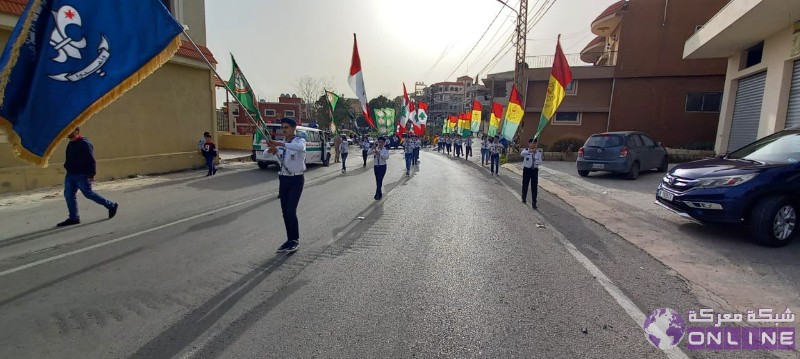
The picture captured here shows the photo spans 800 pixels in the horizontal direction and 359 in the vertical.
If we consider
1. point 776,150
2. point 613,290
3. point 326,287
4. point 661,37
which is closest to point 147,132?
point 326,287

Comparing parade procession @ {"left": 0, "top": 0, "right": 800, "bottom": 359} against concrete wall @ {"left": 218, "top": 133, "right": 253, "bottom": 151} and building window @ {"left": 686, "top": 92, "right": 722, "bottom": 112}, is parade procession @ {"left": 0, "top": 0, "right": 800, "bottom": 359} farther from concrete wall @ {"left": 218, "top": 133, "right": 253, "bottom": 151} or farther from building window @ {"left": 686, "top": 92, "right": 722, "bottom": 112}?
concrete wall @ {"left": 218, "top": 133, "right": 253, "bottom": 151}

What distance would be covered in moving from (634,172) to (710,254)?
835cm

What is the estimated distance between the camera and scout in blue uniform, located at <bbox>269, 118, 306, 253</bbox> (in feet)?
17.1

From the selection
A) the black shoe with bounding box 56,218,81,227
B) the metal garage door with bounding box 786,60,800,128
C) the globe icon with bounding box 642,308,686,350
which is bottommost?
the black shoe with bounding box 56,218,81,227

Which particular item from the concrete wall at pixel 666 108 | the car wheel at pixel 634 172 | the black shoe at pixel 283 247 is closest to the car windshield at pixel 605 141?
the car wheel at pixel 634 172

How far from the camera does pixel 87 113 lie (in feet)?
14.4

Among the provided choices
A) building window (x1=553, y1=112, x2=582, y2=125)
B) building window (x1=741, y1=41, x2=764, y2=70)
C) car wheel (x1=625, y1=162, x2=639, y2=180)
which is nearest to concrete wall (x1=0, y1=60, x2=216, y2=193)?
car wheel (x1=625, y1=162, x2=639, y2=180)

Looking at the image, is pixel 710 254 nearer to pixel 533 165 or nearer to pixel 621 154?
pixel 533 165

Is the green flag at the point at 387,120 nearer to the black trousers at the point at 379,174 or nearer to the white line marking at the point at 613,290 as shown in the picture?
the black trousers at the point at 379,174

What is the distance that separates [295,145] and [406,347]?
3284 mm

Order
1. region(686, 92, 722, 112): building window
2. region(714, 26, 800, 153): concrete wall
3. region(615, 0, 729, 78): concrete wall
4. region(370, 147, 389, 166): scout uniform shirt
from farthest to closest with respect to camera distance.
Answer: region(686, 92, 722, 112): building window
region(615, 0, 729, 78): concrete wall
region(714, 26, 800, 153): concrete wall
region(370, 147, 389, 166): scout uniform shirt

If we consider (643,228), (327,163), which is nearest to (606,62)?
(327,163)

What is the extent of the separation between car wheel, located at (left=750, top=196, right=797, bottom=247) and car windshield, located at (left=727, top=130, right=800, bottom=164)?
2.31 ft

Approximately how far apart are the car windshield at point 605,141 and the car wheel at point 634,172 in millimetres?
881
